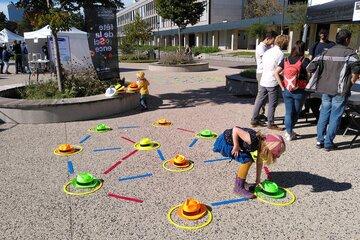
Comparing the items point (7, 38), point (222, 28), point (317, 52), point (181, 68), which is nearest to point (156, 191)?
point (317, 52)

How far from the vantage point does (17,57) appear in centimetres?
1789

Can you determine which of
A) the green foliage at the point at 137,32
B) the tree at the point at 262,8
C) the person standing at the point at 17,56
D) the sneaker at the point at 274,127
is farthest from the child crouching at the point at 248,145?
the tree at the point at 262,8

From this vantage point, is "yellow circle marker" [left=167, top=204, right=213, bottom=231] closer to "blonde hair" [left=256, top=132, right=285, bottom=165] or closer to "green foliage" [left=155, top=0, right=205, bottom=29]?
"blonde hair" [left=256, top=132, right=285, bottom=165]

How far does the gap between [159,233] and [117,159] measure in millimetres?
2158

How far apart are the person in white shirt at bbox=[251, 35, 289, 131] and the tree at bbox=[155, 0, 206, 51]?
19.1 meters

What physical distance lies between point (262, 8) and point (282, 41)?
49158 millimetres

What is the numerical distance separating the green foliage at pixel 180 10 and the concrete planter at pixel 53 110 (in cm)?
1825

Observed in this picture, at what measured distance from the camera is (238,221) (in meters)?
3.50

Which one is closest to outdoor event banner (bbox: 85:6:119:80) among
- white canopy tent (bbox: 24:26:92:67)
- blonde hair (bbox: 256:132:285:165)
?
white canopy tent (bbox: 24:26:92:67)

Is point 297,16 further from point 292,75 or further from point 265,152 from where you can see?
point 265,152

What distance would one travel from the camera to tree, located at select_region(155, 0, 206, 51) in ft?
79.5

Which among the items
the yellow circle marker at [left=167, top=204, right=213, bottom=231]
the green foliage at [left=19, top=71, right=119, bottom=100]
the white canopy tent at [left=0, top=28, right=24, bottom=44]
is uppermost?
the white canopy tent at [left=0, top=28, right=24, bottom=44]

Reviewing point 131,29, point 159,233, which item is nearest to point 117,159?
point 159,233

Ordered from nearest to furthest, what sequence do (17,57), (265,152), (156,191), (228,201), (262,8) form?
(265,152) < (228,201) < (156,191) < (17,57) < (262,8)
